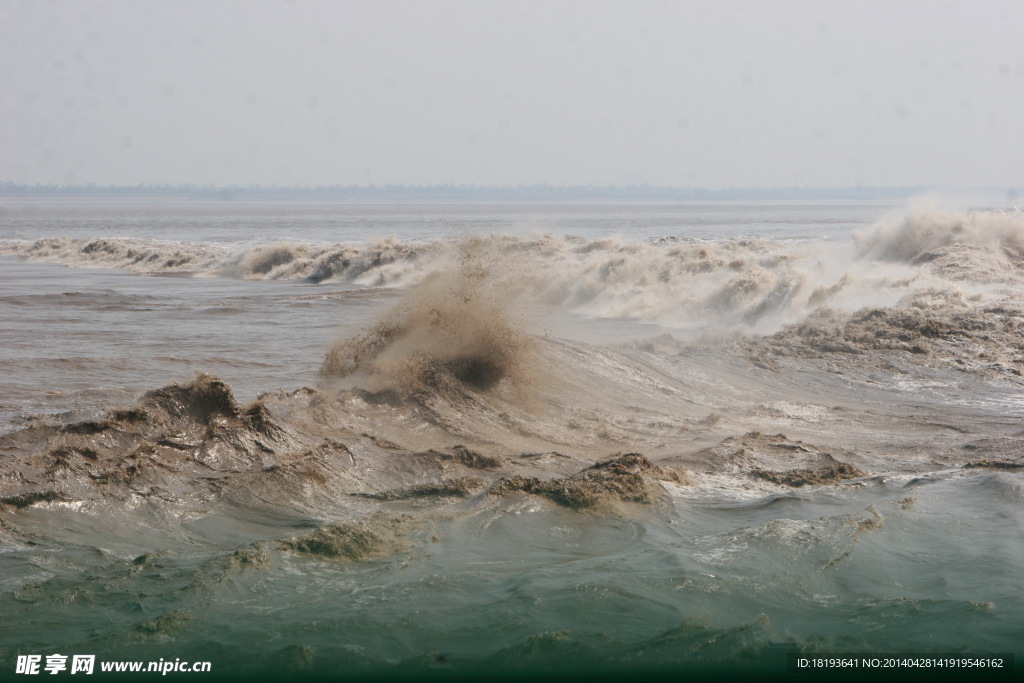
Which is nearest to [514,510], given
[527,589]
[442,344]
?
[527,589]

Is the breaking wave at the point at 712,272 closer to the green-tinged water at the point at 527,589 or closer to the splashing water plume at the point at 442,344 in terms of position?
the splashing water plume at the point at 442,344

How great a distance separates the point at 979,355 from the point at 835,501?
7.72 meters

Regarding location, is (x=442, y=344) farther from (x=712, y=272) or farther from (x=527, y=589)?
(x=712, y=272)

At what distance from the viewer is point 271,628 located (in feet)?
15.3

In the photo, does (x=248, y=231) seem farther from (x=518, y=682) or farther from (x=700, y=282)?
(x=518, y=682)

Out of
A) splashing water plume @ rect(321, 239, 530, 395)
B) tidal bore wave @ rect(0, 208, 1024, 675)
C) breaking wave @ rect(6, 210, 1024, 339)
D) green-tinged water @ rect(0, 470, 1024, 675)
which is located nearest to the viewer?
green-tinged water @ rect(0, 470, 1024, 675)

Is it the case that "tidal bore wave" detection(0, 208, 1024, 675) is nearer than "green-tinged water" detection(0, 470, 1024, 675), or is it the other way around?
"green-tinged water" detection(0, 470, 1024, 675)

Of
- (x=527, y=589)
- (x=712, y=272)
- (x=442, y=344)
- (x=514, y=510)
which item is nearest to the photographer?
(x=527, y=589)

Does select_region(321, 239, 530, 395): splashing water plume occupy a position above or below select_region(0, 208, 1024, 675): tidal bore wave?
above

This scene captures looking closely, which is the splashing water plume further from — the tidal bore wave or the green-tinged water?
the green-tinged water

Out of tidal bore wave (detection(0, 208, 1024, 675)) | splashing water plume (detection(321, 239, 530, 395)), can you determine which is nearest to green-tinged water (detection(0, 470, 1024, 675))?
tidal bore wave (detection(0, 208, 1024, 675))

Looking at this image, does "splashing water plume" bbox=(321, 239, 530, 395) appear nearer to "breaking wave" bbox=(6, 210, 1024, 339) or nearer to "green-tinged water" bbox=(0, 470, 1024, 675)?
"breaking wave" bbox=(6, 210, 1024, 339)

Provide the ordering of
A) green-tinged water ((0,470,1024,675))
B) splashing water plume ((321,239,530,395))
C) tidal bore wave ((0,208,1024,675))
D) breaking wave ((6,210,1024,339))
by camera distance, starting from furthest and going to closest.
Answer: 1. breaking wave ((6,210,1024,339))
2. splashing water plume ((321,239,530,395))
3. tidal bore wave ((0,208,1024,675))
4. green-tinged water ((0,470,1024,675))

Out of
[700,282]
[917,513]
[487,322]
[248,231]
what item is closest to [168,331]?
[487,322]
